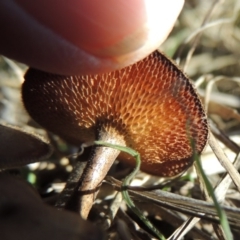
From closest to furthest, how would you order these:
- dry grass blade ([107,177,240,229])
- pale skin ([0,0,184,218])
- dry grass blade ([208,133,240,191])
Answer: pale skin ([0,0,184,218]), dry grass blade ([107,177,240,229]), dry grass blade ([208,133,240,191])

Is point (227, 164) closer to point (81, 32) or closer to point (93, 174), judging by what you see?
point (93, 174)

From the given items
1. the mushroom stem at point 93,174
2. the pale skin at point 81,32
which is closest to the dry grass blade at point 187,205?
the mushroom stem at point 93,174

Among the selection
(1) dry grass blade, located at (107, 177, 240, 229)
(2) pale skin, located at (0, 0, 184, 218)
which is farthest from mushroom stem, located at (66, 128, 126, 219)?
(2) pale skin, located at (0, 0, 184, 218)

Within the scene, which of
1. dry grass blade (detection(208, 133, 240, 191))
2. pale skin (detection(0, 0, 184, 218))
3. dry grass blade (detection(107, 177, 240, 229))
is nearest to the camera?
pale skin (detection(0, 0, 184, 218))

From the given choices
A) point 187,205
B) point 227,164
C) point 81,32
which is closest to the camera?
point 81,32

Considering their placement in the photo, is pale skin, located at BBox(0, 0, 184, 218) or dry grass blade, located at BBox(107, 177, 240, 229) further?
dry grass blade, located at BBox(107, 177, 240, 229)

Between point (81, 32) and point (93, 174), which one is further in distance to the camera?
point (93, 174)

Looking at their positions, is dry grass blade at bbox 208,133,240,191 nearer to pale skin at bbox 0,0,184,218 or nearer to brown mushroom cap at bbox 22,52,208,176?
brown mushroom cap at bbox 22,52,208,176

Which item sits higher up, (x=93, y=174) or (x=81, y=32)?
(x=81, y=32)

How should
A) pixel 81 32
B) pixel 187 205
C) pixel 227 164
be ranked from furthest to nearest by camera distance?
1. pixel 227 164
2. pixel 187 205
3. pixel 81 32

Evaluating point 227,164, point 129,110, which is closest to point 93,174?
point 129,110
